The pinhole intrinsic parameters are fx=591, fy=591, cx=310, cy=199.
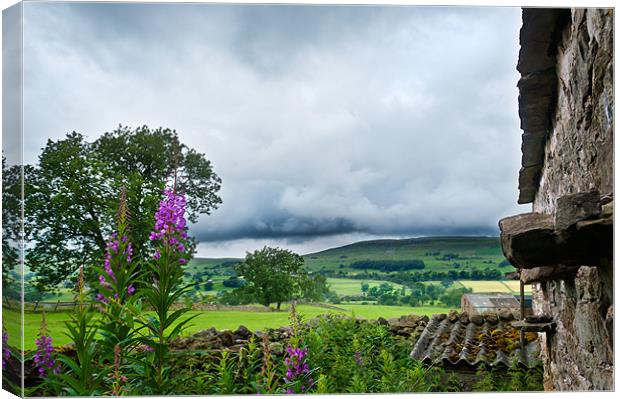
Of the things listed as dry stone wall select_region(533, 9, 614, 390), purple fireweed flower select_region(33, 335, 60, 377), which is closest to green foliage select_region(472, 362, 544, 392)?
dry stone wall select_region(533, 9, 614, 390)

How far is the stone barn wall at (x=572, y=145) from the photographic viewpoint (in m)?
2.76

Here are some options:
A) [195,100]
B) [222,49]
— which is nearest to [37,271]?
[195,100]

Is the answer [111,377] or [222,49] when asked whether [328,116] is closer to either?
[222,49]

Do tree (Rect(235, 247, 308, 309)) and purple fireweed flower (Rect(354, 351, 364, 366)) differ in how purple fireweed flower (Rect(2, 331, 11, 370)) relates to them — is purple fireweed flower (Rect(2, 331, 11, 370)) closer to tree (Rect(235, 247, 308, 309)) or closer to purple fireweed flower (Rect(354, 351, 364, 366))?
tree (Rect(235, 247, 308, 309))

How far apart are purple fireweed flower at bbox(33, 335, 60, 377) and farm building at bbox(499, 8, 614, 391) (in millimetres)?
2476

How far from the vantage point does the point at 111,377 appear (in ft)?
10.8

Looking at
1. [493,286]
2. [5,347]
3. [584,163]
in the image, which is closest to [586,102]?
[584,163]

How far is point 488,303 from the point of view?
4.44 m

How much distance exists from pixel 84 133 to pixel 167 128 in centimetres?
53

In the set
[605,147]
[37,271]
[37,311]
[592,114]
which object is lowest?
[37,311]

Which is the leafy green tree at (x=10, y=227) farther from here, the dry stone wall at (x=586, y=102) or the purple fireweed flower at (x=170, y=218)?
the dry stone wall at (x=586, y=102)

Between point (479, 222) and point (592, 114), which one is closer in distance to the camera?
point (592, 114)

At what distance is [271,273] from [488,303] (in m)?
1.66

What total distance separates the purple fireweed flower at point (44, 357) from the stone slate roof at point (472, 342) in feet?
7.64
